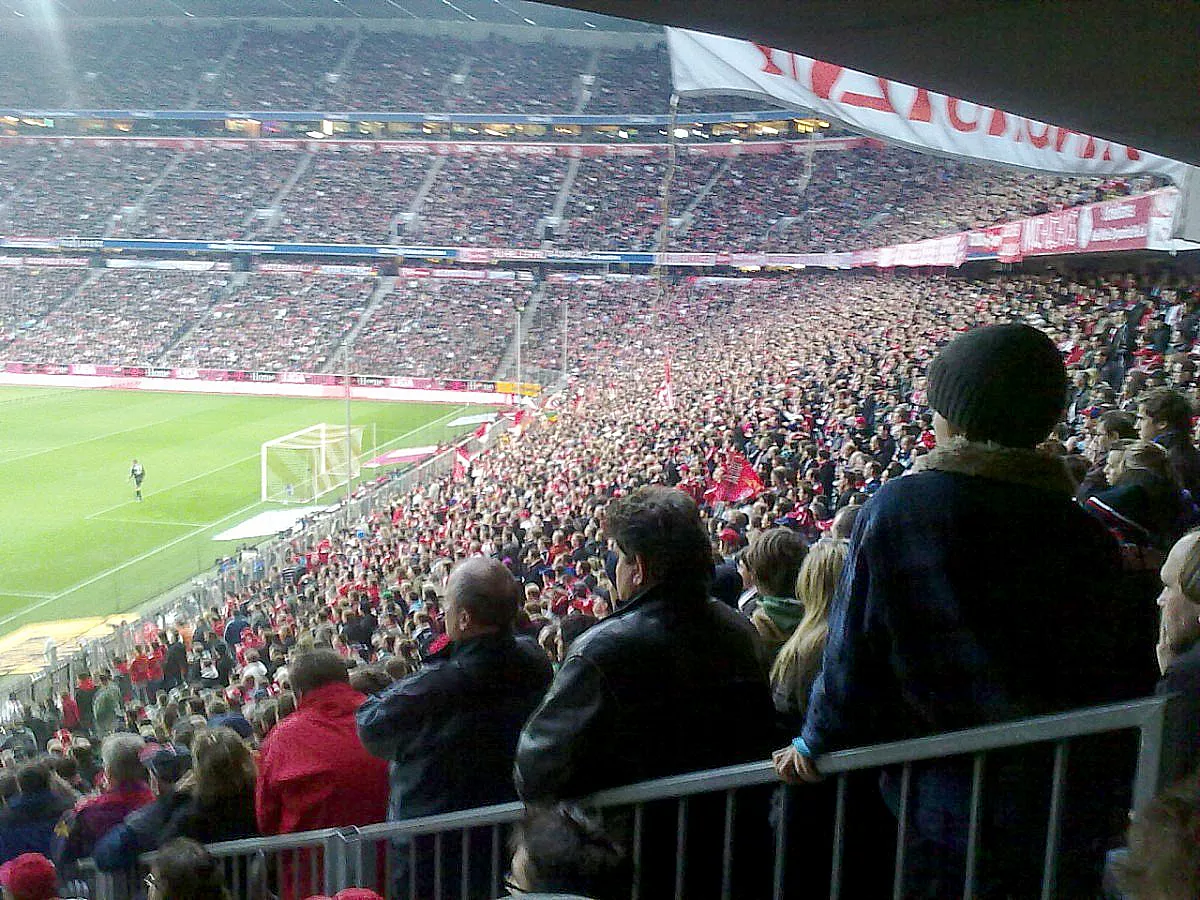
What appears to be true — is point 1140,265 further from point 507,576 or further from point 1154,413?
point 507,576

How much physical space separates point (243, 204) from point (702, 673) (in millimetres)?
52423

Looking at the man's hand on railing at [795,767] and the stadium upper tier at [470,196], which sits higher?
the stadium upper tier at [470,196]

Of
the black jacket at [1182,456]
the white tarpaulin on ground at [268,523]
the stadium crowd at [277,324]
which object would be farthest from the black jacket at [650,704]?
the stadium crowd at [277,324]

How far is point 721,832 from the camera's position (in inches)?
85.9

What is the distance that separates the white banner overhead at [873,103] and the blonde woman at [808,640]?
161cm

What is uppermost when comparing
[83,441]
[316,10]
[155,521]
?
[316,10]

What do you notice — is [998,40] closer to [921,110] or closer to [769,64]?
[769,64]

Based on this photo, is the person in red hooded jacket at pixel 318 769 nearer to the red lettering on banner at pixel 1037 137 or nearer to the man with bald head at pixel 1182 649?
the man with bald head at pixel 1182 649

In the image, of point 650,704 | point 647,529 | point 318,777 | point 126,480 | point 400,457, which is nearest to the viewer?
point 650,704

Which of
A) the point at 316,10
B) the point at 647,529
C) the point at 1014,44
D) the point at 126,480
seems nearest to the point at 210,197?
the point at 316,10

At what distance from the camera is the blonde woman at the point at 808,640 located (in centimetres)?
247

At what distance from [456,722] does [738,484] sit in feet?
24.5

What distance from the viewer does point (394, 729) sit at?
8.88 feet

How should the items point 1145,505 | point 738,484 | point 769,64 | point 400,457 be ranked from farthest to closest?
point 400,457
point 738,484
point 769,64
point 1145,505
